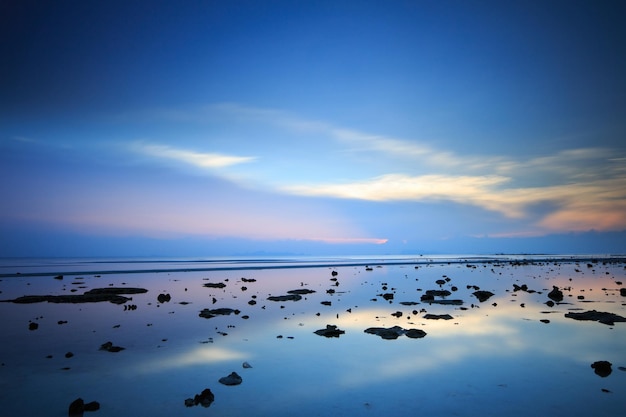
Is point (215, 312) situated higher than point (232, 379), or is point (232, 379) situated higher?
point (232, 379)

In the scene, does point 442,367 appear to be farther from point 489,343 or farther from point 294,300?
point 294,300

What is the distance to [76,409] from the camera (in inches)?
357

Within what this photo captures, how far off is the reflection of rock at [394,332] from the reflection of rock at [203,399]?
32.3ft

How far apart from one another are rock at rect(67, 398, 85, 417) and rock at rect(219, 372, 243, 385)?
377cm

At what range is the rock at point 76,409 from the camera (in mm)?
9023

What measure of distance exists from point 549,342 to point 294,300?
19.2m

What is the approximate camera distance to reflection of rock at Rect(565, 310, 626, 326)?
2100 cm

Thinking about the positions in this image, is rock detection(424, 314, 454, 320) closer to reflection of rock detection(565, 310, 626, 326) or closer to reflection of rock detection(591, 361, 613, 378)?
reflection of rock detection(565, 310, 626, 326)

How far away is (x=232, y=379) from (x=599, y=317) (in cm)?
2263

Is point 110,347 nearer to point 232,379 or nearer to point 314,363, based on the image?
point 232,379

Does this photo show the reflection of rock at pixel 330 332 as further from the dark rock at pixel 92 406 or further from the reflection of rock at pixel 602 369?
the dark rock at pixel 92 406

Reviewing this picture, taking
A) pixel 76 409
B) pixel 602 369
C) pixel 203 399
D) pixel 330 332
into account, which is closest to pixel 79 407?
pixel 76 409

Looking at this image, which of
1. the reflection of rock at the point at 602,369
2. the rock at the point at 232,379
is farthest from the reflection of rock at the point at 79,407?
the reflection of rock at the point at 602,369

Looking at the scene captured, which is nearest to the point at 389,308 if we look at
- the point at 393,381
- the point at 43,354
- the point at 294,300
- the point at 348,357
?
the point at 294,300
